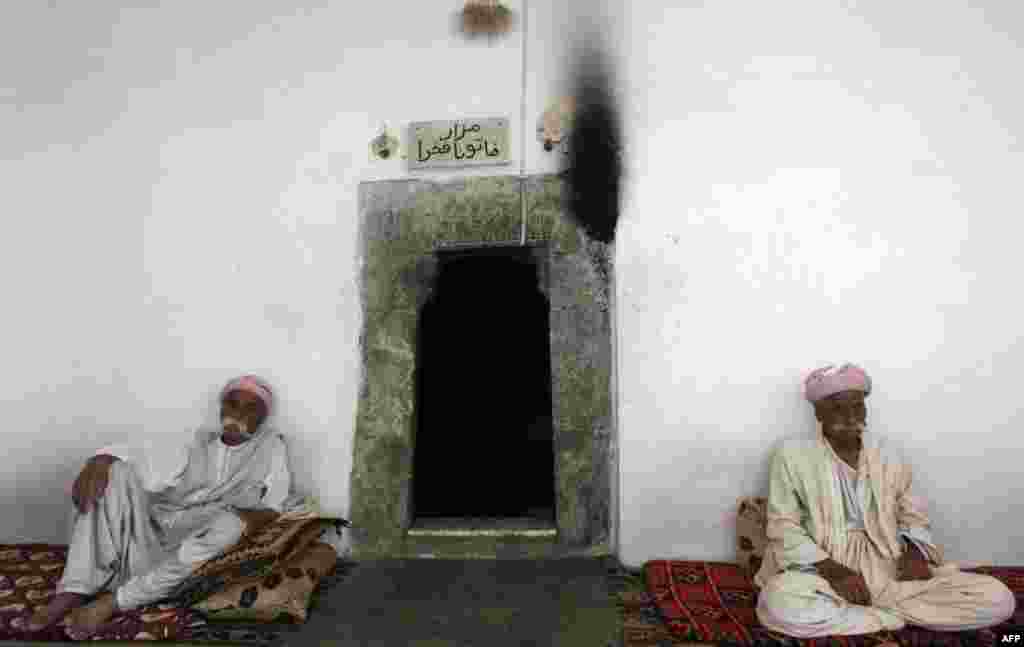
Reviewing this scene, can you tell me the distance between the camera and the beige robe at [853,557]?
8.32 ft

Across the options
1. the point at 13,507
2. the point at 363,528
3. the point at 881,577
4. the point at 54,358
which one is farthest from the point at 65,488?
the point at 881,577

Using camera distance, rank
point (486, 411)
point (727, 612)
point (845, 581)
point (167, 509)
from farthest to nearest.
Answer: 1. point (486, 411)
2. point (167, 509)
3. point (727, 612)
4. point (845, 581)

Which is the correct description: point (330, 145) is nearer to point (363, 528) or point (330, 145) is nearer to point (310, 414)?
point (310, 414)

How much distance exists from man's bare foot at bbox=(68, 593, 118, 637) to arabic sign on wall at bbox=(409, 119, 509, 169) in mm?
2413

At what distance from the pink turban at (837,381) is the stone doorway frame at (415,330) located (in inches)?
38.0

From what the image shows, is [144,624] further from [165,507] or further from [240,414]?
[240,414]

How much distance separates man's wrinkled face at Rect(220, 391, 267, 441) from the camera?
129 inches

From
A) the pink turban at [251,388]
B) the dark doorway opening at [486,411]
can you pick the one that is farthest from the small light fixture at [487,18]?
the pink turban at [251,388]

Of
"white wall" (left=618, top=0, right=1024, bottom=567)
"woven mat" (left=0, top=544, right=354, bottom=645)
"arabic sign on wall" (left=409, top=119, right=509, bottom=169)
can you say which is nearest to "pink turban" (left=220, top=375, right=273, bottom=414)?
"woven mat" (left=0, top=544, right=354, bottom=645)

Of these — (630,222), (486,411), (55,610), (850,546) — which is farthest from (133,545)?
(850,546)

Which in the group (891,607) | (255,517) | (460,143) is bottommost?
(891,607)

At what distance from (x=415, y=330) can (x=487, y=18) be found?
1.67 meters

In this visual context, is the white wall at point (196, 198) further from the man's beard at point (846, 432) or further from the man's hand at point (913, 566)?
the man's hand at point (913, 566)

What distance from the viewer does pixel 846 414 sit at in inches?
114
